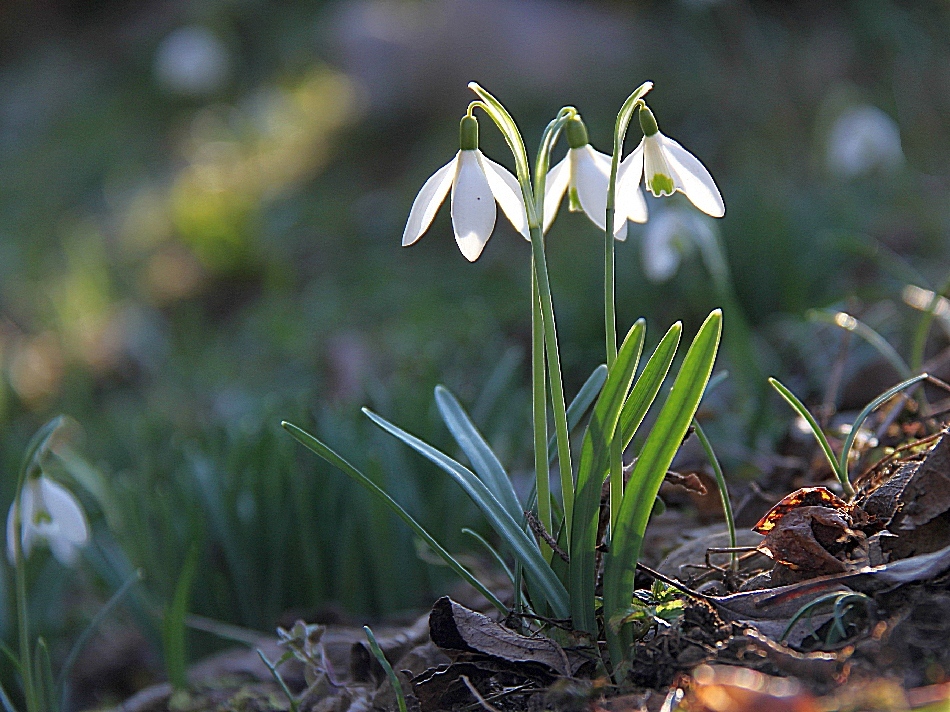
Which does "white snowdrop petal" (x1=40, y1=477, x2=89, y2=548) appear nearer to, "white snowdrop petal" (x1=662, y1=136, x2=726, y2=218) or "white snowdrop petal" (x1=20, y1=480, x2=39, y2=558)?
"white snowdrop petal" (x1=20, y1=480, x2=39, y2=558)

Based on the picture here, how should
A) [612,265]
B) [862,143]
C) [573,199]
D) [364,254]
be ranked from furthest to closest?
[364,254] → [862,143] → [573,199] → [612,265]

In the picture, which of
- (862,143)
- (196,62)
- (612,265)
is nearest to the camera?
(612,265)

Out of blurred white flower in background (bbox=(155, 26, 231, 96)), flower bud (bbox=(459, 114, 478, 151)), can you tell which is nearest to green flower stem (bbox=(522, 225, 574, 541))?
flower bud (bbox=(459, 114, 478, 151))

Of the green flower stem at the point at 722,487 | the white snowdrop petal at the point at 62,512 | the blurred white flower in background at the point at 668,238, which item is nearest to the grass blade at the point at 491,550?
the green flower stem at the point at 722,487

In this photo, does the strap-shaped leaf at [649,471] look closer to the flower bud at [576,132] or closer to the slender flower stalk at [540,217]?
the slender flower stalk at [540,217]

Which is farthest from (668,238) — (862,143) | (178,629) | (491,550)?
(862,143)

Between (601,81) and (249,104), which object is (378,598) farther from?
(249,104)

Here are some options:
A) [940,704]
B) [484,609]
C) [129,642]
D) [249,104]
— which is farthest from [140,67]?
[940,704]

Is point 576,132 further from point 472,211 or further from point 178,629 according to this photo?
point 178,629
